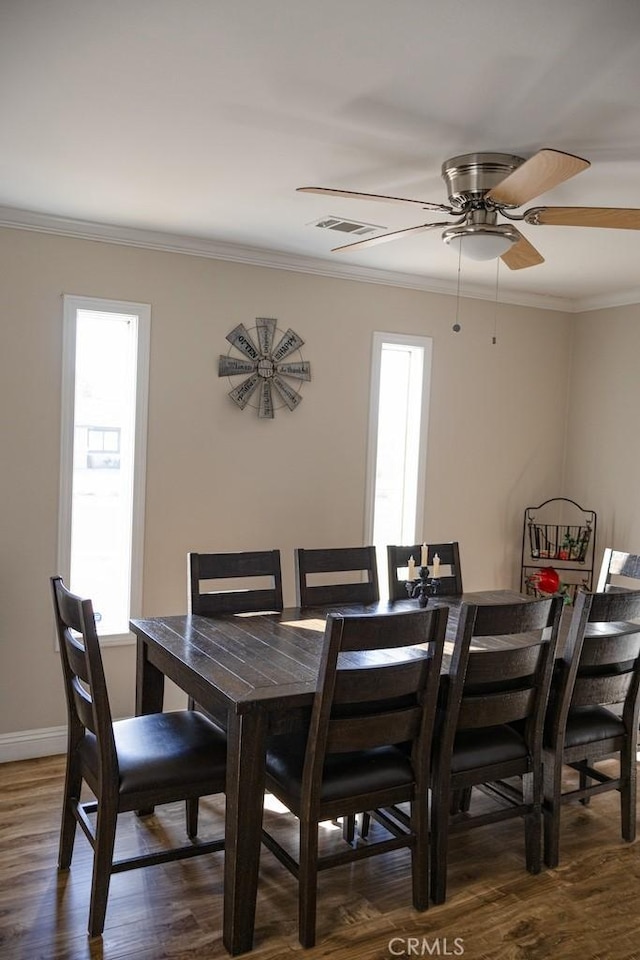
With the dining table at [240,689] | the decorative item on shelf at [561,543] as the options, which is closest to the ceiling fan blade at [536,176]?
the dining table at [240,689]

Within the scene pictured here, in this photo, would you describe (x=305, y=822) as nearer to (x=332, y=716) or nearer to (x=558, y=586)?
(x=332, y=716)

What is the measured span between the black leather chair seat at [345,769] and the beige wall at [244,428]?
1.84 m

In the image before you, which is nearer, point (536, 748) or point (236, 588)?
point (536, 748)

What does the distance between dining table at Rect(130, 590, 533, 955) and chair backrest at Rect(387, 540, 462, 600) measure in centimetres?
71

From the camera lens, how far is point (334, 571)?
381 cm

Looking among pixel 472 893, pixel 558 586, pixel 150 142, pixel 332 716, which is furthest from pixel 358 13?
pixel 558 586

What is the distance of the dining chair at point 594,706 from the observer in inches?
116

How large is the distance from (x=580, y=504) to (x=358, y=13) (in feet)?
13.7

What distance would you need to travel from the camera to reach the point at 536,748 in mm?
2904

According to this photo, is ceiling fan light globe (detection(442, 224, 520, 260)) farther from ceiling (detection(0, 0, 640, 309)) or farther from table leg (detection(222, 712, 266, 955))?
table leg (detection(222, 712, 266, 955))

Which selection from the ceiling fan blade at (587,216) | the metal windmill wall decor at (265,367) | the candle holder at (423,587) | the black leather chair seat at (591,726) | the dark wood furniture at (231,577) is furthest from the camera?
the metal windmill wall decor at (265,367)

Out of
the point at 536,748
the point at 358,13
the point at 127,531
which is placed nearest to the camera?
the point at 358,13

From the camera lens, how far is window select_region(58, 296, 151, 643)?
4.17 m

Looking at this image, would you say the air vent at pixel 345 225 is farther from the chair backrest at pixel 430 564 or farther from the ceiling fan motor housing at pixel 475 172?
the chair backrest at pixel 430 564
